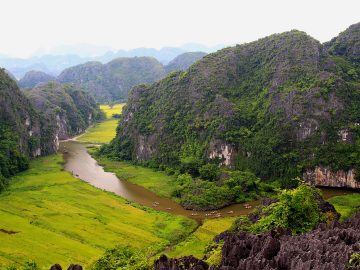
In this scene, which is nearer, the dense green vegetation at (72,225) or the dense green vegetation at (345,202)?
the dense green vegetation at (72,225)

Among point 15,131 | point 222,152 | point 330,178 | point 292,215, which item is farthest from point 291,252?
point 15,131

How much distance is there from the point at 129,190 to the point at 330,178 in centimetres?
3220

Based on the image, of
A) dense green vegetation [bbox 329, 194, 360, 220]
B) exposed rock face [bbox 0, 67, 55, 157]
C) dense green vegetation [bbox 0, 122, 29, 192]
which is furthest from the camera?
exposed rock face [bbox 0, 67, 55, 157]

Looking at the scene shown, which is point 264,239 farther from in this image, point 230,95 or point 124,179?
point 230,95

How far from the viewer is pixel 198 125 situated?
9094 centimetres

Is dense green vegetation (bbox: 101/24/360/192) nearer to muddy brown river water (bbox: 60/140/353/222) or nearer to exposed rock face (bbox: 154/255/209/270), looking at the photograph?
muddy brown river water (bbox: 60/140/353/222)

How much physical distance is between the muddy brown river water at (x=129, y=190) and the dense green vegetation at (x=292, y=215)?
1701 centimetres

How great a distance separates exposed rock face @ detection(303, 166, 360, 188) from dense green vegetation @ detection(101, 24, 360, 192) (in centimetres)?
98

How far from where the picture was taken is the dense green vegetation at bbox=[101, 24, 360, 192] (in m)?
76.2

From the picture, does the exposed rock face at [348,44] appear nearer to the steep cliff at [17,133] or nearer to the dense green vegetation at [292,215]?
the dense green vegetation at [292,215]

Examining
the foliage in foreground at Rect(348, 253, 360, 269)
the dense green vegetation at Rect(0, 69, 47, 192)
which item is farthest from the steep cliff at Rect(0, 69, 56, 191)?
the foliage in foreground at Rect(348, 253, 360, 269)

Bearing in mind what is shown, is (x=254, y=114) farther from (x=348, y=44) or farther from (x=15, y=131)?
(x=15, y=131)

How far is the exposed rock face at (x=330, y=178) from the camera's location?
232ft

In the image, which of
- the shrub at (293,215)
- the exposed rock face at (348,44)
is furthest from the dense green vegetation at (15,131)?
the exposed rock face at (348,44)
